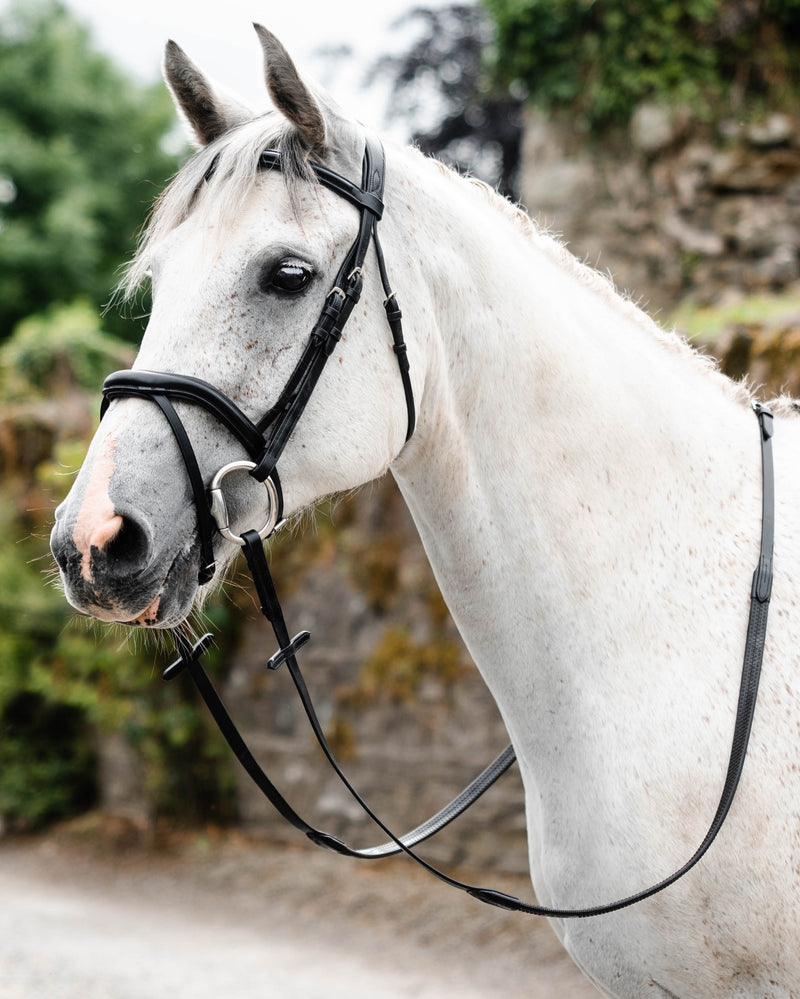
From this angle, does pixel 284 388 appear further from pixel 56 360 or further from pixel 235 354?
pixel 56 360

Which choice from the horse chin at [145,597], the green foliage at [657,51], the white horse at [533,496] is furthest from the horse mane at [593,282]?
the green foliage at [657,51]

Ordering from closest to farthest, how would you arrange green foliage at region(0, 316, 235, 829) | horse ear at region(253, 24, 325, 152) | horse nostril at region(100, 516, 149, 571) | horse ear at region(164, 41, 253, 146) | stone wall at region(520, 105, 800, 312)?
1. horse nostril at region(100, 516, 149, 571)
2. horse ear at region(253, 24, 325, 152)
3. horse ear at region(164, 41, 253, 146)
4. green foliage at region(0, 316, 235, 829)
5. stone wall at region(520, 105, 800, 312)

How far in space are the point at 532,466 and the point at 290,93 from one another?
0.92m

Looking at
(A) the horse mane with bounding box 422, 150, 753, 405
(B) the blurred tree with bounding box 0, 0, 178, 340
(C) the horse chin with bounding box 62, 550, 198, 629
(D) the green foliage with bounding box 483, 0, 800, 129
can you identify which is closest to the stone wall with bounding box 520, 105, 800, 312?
(D) the green foliage with bounding box 483, 0, 800, 129

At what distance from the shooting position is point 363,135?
1893 millimetres

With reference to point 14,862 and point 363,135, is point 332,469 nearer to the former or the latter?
point 363,135

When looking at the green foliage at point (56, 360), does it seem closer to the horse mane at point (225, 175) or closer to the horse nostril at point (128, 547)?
the horse mane at point (225, 175)

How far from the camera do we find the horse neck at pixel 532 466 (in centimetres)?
190

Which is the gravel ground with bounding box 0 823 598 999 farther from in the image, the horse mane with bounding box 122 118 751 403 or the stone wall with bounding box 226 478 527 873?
the horse mane with bounding box 122 118 751 403

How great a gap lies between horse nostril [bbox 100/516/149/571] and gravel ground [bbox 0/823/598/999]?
402 centimetres

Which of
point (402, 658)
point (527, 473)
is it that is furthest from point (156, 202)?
point (402, 658)

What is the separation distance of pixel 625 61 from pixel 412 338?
7.43m

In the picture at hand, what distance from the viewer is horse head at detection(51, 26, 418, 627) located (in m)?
1.60

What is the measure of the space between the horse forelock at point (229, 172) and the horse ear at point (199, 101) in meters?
0.08
